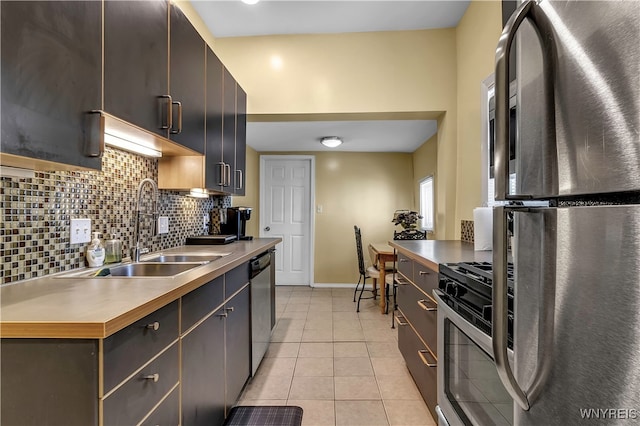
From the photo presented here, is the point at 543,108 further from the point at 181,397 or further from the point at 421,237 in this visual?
the point at 421,237

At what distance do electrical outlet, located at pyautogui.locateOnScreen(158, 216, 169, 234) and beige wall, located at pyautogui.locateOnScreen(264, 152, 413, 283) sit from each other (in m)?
3.14

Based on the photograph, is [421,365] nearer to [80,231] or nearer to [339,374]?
[339,374]

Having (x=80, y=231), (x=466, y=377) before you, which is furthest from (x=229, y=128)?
(x=466, y=377)

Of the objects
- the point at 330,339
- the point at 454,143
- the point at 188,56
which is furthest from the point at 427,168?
the point at 188,56

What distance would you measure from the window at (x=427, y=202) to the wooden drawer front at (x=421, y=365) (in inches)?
92.0

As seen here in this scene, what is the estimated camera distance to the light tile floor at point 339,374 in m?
1.80

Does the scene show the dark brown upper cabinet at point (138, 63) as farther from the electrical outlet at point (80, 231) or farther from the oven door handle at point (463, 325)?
the oven door handle at point (463, 325)

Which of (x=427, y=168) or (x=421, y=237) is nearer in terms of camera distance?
(x=421, y=237)

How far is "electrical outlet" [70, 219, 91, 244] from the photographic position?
1302 mm

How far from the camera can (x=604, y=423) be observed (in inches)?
18.1

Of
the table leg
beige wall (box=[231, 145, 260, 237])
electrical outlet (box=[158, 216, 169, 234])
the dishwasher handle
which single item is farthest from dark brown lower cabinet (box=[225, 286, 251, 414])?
beige wall (box=[231, 145, 260, 237])

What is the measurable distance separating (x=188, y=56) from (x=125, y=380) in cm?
163

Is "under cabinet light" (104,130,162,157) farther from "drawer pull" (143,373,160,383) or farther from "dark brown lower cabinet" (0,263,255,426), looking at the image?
"drawer pull" (143,373,160,383)

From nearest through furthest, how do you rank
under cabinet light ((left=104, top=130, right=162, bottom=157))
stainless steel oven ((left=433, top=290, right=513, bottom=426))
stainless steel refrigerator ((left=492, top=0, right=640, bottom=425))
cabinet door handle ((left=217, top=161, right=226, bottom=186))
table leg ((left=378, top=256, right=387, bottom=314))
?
stainless steel refrigerator ((left=492, top=0, right=640, bottom=425)), stainless steel oven ((left=433, top=290, right=513, bottom=426)), under cabinet light ((left=104, top=130, right=162, bottom=157)), cabinet door handle ((left=217, top=161, right=226, bottom=186)), table leg ((left=378, top=256, right=387, bottom=314))
